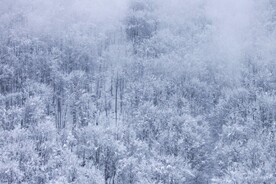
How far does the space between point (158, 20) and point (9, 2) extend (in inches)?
1612

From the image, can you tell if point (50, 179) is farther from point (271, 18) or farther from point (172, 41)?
point (271, 18)

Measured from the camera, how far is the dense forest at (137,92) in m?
44.7

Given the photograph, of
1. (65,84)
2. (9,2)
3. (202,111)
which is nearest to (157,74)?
(202,111)

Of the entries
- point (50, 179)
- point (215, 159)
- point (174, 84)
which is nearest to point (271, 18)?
point (174, 84)

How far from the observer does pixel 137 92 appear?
6938cm

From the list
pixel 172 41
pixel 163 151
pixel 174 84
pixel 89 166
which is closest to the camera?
pixel 89 166

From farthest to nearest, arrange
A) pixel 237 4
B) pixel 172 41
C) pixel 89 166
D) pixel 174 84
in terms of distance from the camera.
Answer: pixel 237 4, pixel 172 41, pixel 174 84, pixel 89 166

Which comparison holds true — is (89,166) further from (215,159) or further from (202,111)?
(202,111)

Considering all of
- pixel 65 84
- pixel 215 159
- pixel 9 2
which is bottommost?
pixel 215 159

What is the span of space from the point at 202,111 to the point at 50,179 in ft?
119

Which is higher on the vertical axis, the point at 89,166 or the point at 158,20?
the point at 158,20

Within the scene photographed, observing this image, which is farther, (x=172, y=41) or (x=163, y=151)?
(x=172, y=41)

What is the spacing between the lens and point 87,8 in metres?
99.7

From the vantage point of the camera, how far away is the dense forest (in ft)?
147
